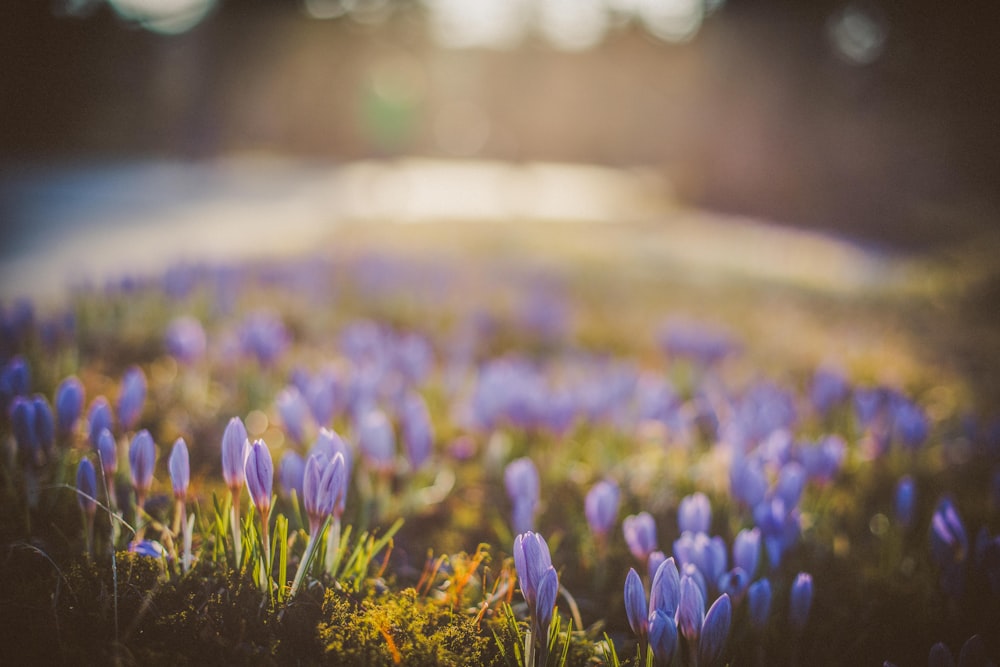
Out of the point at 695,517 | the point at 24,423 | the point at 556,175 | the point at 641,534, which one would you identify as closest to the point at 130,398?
the point at 24,423

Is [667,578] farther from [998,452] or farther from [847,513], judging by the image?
[998,452]

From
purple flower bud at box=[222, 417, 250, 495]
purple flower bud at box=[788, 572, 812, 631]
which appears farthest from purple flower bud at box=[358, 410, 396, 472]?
purple flower bud at box=[788, 572, 812, 631]

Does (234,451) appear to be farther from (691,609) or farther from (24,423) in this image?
(691,609)

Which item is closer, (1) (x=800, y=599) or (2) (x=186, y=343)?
(1) (x=800, y=599)

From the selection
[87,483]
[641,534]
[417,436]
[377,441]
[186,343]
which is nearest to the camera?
[87,483]

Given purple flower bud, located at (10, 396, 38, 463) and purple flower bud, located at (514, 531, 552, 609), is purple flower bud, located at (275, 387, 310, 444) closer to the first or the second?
purple flower bud, located at (10, 396, 38, 463)

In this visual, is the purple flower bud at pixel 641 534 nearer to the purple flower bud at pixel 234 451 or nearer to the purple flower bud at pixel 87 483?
the purple flower bud at pixel 234 451
